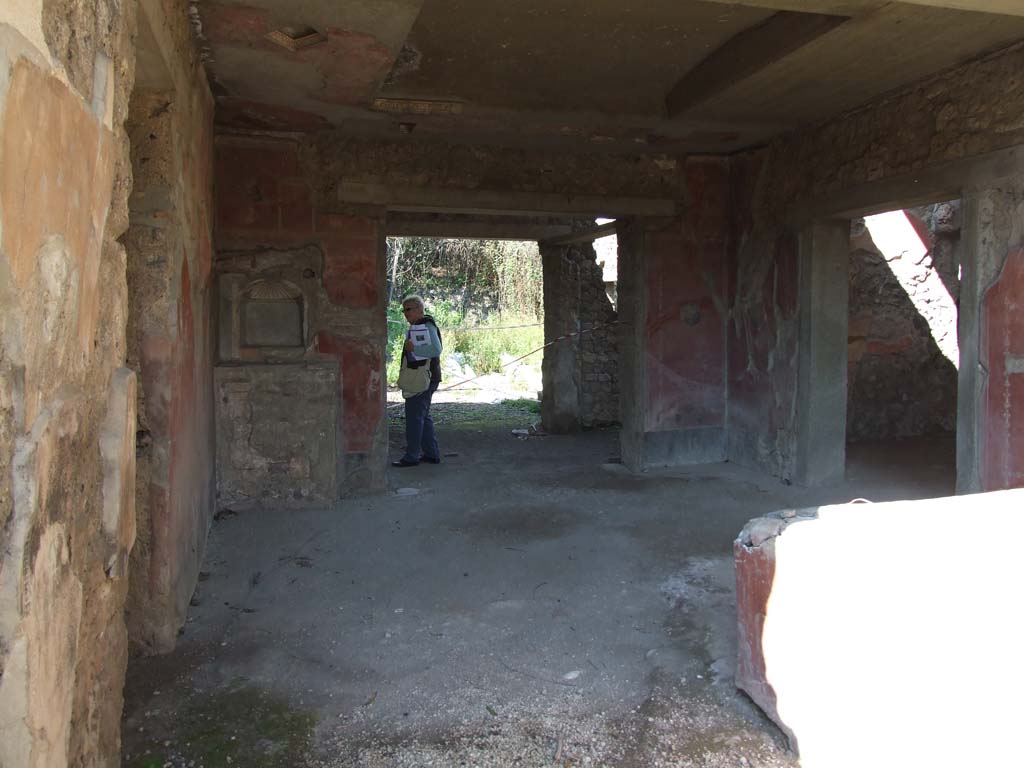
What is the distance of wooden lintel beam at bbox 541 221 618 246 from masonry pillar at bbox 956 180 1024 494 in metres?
2.80

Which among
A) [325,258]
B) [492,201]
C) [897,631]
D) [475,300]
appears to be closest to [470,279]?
[475,300]

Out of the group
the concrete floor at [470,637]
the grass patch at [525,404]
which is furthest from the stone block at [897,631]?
the grass patch at [525,404]

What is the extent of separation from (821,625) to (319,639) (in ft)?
6.05

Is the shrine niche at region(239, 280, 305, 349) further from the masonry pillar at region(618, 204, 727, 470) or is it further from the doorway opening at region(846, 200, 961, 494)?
the doorway opening at region(846, 200, 961, 494)

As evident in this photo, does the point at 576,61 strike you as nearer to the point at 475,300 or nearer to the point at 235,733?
the point at 235,733

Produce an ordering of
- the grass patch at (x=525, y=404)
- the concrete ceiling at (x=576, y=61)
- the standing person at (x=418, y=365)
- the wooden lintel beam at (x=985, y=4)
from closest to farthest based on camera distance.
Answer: the wooden lintel beam at (x=985, y=4), the concrete ceiling at (x=576, y=61), the standing person at (x=418, y=365), the grass patch at (x=525, y=404)

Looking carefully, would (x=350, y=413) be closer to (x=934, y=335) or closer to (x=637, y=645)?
(x=637, y=645)

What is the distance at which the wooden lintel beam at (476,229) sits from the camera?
24.9ft

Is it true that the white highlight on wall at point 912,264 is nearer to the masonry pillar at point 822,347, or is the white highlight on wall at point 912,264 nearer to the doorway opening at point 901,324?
the doorway opening at point 901,324

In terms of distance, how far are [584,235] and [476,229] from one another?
106cm

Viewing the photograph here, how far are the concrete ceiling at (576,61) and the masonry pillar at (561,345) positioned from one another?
9.86 feet

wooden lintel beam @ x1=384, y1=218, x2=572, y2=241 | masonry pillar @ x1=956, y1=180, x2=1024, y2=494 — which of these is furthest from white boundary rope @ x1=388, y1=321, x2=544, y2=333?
masonry pillar @ x1=956, y1=180, x2=1024, y2=494

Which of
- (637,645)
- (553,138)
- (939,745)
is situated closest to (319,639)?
(637,645)

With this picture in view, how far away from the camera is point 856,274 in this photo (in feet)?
21.3
